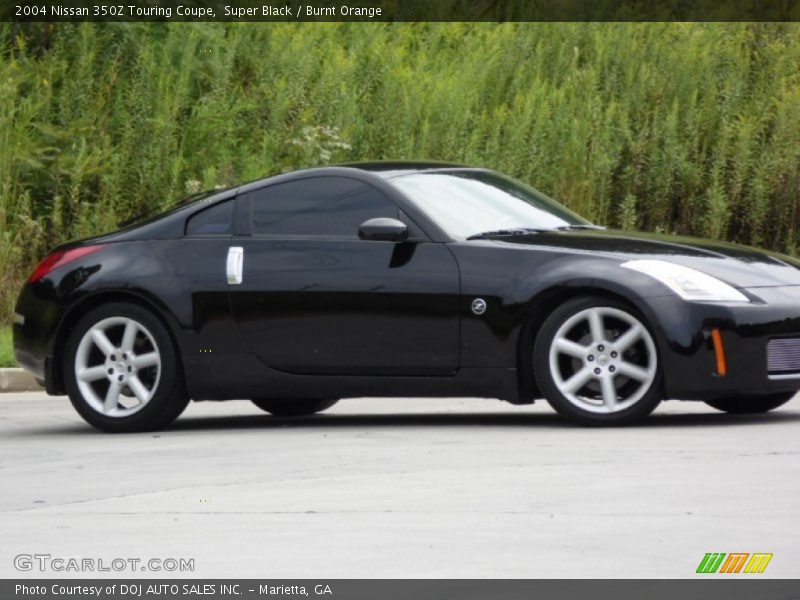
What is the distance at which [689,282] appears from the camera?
9.09 meters

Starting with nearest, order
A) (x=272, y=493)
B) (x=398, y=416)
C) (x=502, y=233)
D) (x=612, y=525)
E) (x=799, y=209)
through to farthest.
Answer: (x=612, y=525) → (x=272, y=493) → (x=502, y=233) → (x=398, y=416) → (x=799, y=209)

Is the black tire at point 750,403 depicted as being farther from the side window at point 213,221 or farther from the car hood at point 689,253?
the side window at point 213,221

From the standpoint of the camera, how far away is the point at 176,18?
66.9 feet

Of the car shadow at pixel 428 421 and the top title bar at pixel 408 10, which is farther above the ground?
the top title bar at pixel 408 10

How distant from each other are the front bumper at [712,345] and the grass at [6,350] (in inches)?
245

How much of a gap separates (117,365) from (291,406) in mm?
1338

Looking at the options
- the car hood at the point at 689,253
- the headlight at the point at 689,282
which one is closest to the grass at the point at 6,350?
the car hood at the point at 689,253

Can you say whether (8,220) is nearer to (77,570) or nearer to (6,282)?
(6,282)

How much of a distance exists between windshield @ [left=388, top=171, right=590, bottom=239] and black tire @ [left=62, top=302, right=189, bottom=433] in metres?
1.52

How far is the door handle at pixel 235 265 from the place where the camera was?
9.91 meters

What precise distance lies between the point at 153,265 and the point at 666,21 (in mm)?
13937

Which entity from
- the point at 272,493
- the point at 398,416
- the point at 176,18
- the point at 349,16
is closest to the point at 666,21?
the point at 349,16
